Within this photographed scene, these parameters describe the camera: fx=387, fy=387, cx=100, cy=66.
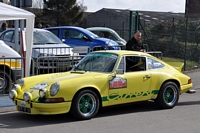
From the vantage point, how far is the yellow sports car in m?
7.53

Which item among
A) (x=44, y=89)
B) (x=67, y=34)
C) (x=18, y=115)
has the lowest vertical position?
(x=18, y=115)

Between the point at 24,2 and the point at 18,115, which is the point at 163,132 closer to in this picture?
the point at 18,115

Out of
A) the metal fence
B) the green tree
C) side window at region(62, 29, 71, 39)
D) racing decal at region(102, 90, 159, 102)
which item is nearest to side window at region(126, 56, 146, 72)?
racing decal at region(102, 90, 159, 102)

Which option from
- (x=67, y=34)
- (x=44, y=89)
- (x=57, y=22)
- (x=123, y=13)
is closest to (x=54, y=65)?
(x=44, y=89)

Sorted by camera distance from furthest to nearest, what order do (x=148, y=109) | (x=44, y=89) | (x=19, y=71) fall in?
(x=19, y=71) < (x=148, y=109) < (x=44, y=89)

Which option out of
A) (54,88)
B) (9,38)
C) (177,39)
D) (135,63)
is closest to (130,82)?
(135,63)

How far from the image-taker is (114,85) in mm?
8195

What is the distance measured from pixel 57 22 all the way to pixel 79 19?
121 inches

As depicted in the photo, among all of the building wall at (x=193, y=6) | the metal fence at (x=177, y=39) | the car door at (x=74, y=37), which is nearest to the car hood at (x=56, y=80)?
the car door at (x=74, y=37)

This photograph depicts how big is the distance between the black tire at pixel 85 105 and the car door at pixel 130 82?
429 millimetres

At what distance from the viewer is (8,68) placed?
1087cm

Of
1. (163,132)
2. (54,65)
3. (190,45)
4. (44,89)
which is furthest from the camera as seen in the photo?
(190,45)

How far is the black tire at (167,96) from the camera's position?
8.89 metres

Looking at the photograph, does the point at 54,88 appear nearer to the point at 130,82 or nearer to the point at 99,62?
the point at 99,62
